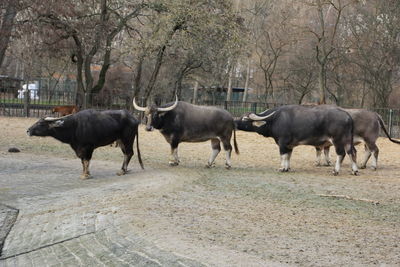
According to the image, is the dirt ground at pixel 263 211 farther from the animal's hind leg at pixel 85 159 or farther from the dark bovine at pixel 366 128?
the dark bovine at pixel 366 128

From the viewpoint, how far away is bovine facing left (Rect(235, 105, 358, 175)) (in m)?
14.7

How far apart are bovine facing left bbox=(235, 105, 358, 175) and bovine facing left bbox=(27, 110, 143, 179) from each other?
4.23 meters

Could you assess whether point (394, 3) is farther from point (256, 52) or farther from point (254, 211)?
point (254, 211)

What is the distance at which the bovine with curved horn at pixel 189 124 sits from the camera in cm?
1519

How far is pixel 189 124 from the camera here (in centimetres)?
1533

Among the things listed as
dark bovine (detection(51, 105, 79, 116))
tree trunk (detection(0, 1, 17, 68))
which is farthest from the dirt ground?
dark bovine (detection(51, 105, 79, 116))

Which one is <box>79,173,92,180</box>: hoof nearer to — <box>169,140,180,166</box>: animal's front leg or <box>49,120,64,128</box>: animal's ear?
<box>49,120,64,128</box>: animal's ear

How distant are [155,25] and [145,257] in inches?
1038

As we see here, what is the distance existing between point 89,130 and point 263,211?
543 cm

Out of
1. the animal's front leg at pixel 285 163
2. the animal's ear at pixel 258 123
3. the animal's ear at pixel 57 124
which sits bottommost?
the animal's front leg at pixel 285 163

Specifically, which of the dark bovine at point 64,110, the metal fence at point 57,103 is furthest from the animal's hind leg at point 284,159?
the dark bovine at point 64,110

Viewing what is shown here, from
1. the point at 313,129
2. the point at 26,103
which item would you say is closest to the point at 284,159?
the point at 313,129

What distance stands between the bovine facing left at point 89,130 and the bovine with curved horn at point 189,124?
1457 mm

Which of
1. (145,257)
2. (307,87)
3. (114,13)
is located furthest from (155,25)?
(145,257)
